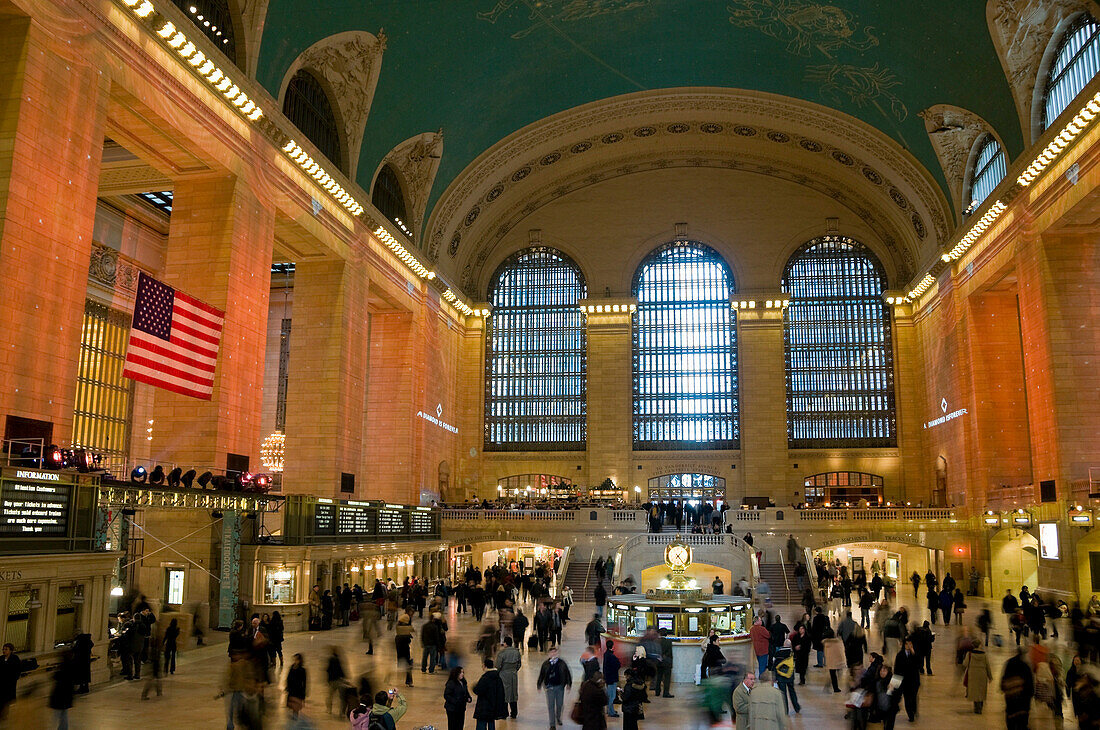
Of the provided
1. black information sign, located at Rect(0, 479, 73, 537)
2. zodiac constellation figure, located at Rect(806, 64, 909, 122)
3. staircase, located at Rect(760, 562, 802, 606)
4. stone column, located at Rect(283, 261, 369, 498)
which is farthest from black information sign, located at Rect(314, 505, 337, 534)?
zodiac constellation figure, located at Rect(806, 64, 909, 122)

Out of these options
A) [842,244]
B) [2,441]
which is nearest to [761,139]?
[842,244]

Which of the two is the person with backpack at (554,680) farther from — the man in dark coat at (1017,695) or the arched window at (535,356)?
the arched window at (535,356)

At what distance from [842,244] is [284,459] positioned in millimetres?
28225

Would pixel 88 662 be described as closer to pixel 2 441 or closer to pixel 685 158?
pixel 2 441

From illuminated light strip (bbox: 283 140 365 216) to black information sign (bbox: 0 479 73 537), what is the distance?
42.8ft

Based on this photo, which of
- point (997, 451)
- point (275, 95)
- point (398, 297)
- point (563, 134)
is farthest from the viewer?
point (563, 134)

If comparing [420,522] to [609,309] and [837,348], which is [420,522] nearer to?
[609,309]

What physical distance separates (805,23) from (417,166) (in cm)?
1445

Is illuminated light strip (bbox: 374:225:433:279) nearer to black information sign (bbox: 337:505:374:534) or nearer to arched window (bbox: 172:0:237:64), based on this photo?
arched window (bbox: 172:0:237:64)

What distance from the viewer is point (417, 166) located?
33.1 m

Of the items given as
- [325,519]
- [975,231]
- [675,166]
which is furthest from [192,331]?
[675,166]

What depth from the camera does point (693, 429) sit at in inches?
1661

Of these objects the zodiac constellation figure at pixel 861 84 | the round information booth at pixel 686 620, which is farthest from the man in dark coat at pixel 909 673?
the zodiac constellation figure at pixel 861 84

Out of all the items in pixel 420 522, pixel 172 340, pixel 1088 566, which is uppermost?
pixel 172 340
